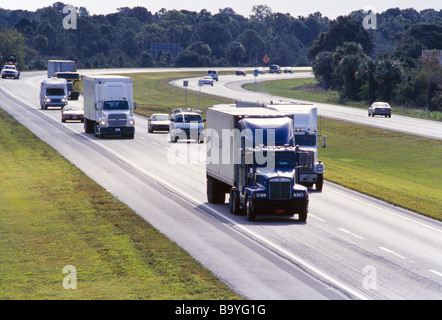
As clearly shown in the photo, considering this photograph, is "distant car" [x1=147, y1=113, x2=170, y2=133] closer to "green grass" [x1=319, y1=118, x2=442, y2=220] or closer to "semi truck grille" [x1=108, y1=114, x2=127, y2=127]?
"semi truck grille" [x1=108, y1=114, x2=127, y2=127]

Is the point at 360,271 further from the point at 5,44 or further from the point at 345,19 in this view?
the point at 5,44

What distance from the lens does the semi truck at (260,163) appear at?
88.3 feet

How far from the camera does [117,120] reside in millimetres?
57062

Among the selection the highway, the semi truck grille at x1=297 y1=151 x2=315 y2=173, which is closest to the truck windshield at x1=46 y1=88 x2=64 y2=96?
the highway

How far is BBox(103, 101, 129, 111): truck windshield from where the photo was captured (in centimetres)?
5641

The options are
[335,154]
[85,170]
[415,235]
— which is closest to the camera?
[415,235]

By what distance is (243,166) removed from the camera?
27797mm

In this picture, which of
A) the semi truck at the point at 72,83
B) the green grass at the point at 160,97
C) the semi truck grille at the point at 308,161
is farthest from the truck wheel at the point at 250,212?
the semi truck at the point at 72,83

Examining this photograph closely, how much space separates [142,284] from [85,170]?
23733 millimetres

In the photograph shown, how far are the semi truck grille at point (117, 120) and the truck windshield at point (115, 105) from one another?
21.1 inches

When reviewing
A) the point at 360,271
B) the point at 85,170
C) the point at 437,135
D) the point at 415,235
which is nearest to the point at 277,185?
the point at 415,235

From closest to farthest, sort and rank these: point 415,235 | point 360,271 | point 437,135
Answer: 1. point 360,271
2. point 415,235
3. point 437,135

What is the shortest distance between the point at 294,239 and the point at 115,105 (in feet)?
112
